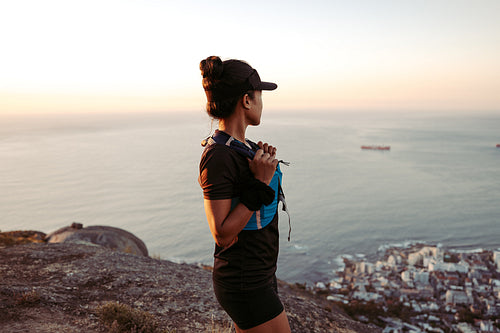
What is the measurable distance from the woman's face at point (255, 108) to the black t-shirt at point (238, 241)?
299 millimetres

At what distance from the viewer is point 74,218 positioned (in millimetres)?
49125

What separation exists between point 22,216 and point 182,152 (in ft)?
175

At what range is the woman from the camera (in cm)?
167

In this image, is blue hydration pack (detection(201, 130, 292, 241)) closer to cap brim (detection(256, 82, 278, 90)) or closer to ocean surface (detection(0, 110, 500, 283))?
cap brim (detection(256, 82, 278, 90))

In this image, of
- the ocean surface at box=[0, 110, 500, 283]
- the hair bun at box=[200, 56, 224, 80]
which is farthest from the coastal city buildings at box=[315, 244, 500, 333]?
the hair bun at box=[200, 56, 224, 80]

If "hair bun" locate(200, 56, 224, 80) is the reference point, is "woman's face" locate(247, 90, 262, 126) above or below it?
below

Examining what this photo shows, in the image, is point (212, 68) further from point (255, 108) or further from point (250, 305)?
point (250, 305)

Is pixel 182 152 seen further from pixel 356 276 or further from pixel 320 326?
pixel 320 326

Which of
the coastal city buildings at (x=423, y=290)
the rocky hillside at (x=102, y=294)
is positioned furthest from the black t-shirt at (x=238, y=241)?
the coastal city buildings at (x=423, y=290)

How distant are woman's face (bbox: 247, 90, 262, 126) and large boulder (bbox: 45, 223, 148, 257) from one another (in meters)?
11.5

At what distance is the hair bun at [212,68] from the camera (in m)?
1.78

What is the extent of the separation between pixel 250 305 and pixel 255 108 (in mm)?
1173

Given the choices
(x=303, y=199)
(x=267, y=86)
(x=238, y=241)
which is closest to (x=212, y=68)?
(x=267, y=86)

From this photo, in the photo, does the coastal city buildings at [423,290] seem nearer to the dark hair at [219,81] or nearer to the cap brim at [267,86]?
the cap brim at [267,86]
